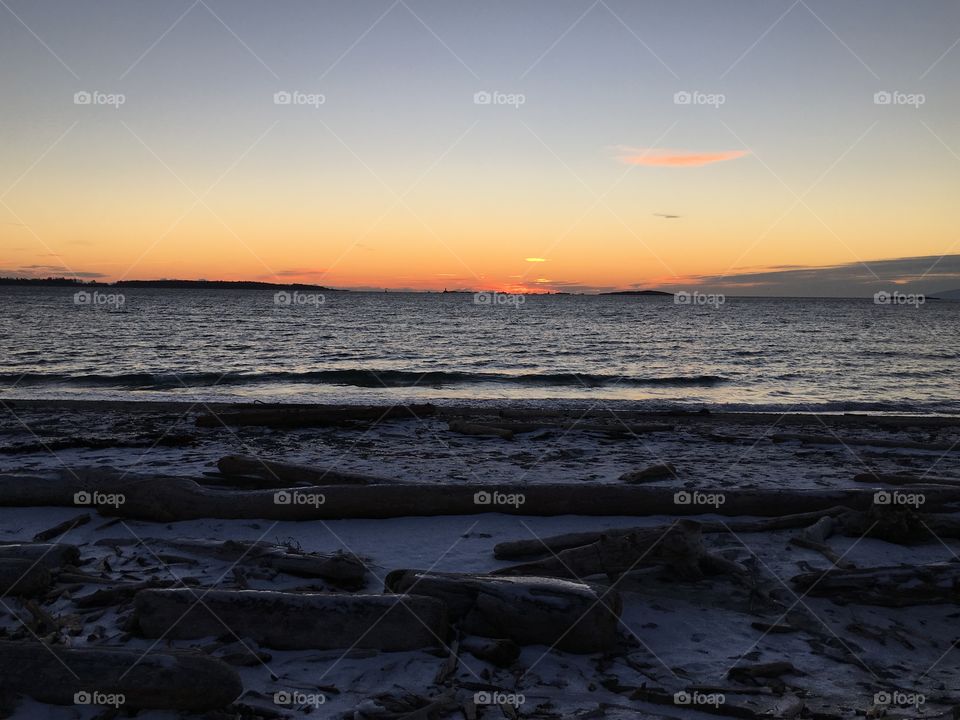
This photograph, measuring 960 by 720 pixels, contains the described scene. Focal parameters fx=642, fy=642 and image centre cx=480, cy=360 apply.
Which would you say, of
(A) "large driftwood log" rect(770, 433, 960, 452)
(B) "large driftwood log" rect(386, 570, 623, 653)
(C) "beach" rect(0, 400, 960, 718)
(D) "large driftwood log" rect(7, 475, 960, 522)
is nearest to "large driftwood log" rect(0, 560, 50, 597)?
(C) "beach" rect(0, 400, 960, 718)

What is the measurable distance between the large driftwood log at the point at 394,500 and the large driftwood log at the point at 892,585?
1.99m

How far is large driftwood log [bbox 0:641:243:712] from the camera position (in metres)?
3.94

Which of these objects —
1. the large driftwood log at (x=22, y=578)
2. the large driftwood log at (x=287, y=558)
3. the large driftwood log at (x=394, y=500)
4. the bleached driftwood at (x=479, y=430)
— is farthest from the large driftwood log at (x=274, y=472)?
the bleached driftwood at (x=479, y=430)

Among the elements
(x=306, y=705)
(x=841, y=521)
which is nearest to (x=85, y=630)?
(x=306, y=705)

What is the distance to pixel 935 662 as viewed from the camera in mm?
4984

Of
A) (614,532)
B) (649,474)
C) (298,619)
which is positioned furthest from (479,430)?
(298,619)

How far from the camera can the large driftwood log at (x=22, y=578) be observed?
547 cm

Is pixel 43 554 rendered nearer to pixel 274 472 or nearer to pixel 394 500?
pixel 274 472

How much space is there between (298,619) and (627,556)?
2.96 meters

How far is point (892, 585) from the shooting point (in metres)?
5.79

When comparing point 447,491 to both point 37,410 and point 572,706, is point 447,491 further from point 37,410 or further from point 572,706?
point 37,410

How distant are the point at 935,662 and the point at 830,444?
935cm

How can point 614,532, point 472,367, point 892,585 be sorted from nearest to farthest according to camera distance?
point 892,585 → point 614,532 → point 472,367

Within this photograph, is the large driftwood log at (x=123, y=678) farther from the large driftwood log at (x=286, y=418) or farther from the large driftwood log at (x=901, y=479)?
the large driftwood log at (x=286, y=418)
